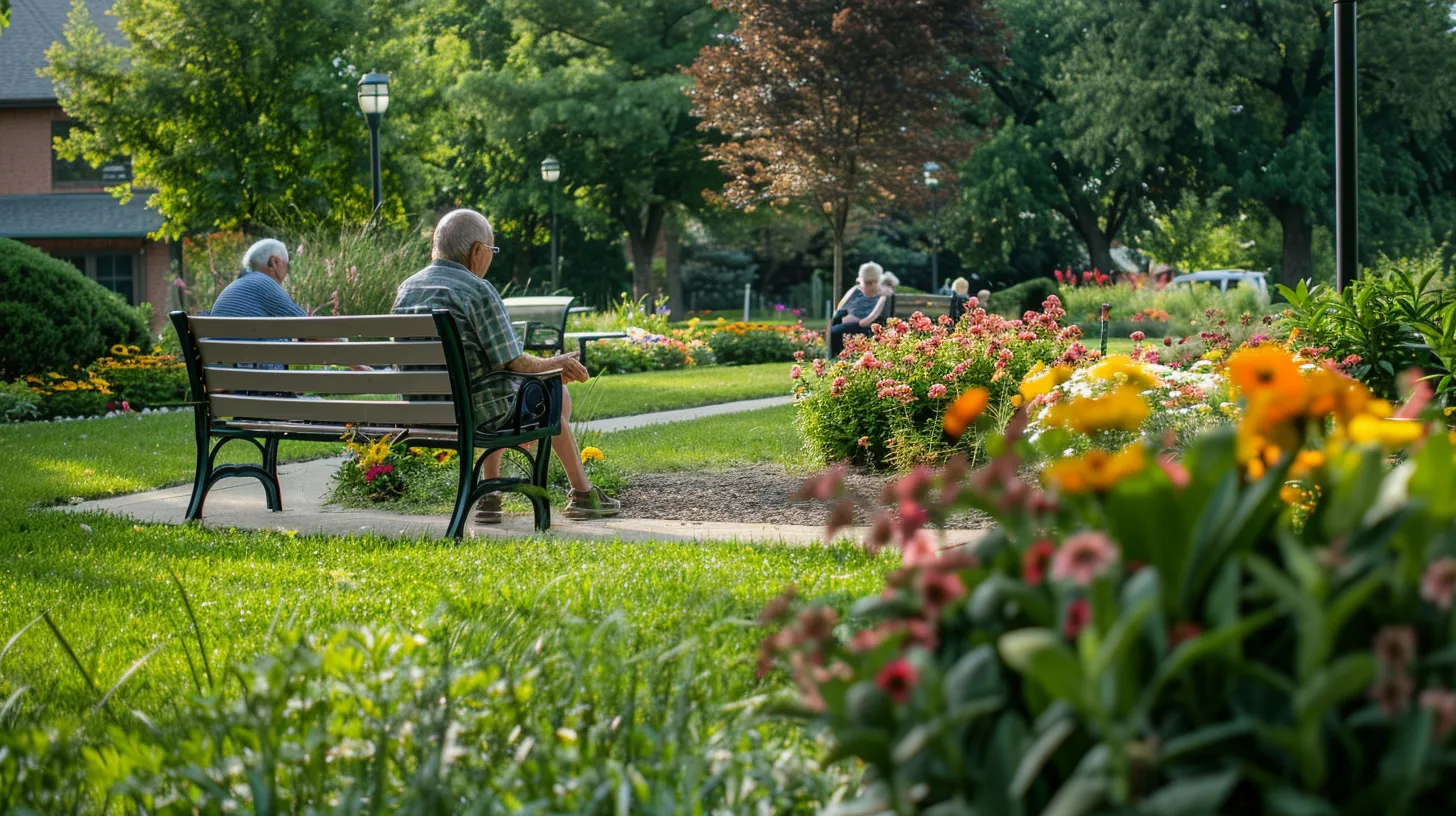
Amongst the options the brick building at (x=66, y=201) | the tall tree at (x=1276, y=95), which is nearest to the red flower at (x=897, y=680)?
the tall tree at (x=1276, y=95)

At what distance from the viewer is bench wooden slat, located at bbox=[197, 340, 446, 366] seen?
538cm

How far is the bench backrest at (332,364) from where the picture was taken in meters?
5.32

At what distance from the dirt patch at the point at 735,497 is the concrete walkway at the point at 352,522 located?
309mm

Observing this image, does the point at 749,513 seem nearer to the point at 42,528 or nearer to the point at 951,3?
the point at 42,528

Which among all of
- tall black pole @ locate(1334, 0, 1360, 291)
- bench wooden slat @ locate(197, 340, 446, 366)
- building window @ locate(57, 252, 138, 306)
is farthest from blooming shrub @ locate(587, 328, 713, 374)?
building window @ locate(57, 252, 138, 306)

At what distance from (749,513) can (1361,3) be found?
103ft

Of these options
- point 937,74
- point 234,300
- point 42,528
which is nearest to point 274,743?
point 42,528

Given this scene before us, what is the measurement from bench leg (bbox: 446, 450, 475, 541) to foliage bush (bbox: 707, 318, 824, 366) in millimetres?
15560

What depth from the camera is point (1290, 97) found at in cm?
3428

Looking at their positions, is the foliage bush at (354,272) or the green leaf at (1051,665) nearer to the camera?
the green leaf at (1051,665)

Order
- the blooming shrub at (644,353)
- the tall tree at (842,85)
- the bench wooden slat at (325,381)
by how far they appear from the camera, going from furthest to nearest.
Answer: the tall tree at (842,85), the blooming shrub at (644,353), the bench wooden slat at (325,381)

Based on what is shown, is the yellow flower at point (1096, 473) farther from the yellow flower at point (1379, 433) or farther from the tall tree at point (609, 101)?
the tall tree at point (609, 101)

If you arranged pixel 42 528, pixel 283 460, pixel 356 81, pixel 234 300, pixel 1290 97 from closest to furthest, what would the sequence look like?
pixel 42 528
pixel 234 300
pixel 283 460
pixel 356 81
pixel 1290 97

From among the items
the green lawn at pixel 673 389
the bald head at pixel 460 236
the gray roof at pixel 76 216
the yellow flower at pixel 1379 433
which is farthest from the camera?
the gray roof at pixel 76 216
